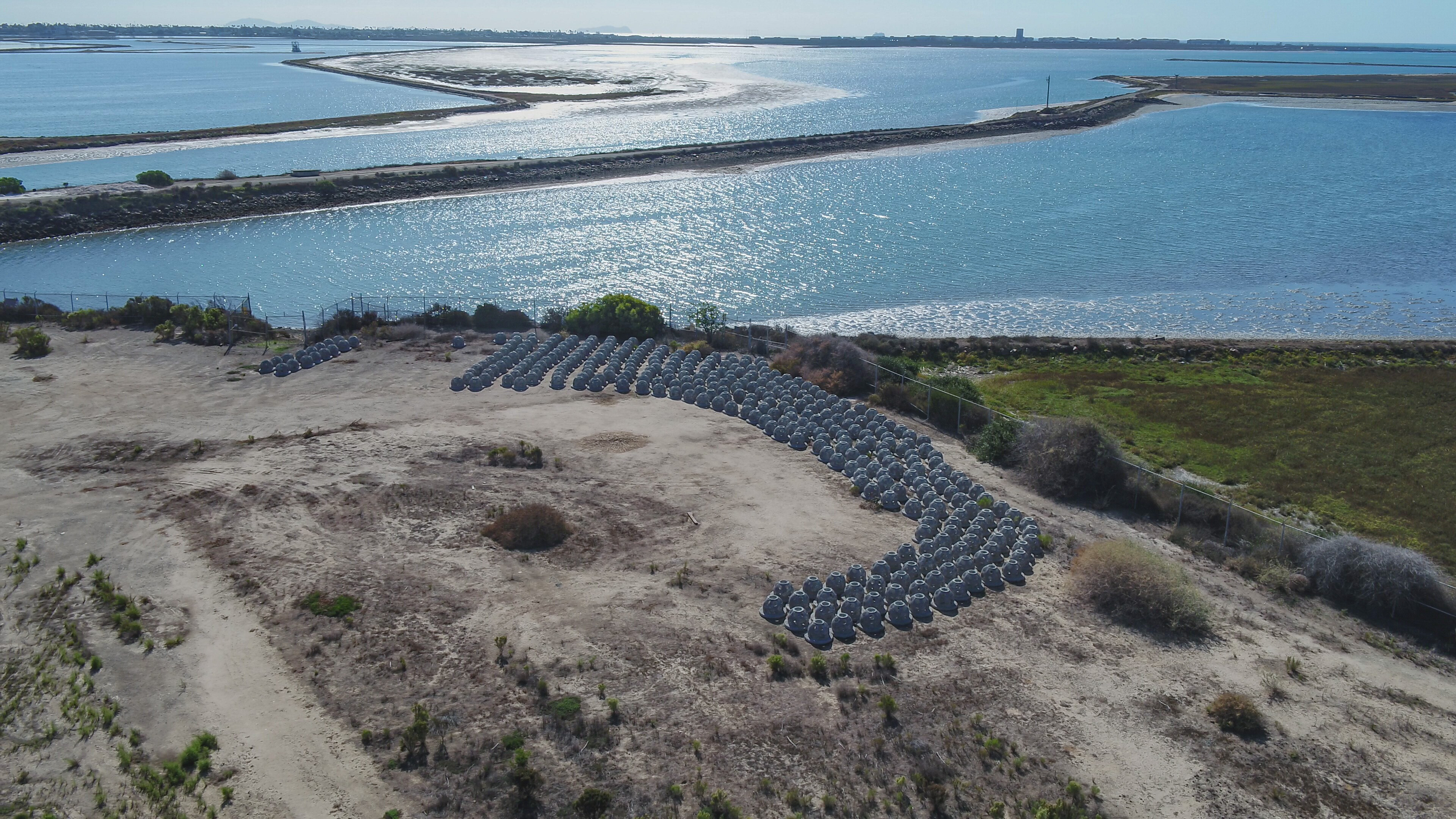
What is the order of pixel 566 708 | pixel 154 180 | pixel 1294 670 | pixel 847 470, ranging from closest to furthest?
pixel 566 708
pixel 1294 670
pixel 847 470
pixel 154 180

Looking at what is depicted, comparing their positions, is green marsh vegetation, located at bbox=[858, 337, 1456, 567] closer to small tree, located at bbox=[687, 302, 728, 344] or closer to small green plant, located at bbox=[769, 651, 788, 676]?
small tree, located at bbox=[687, 302, 728, 344]

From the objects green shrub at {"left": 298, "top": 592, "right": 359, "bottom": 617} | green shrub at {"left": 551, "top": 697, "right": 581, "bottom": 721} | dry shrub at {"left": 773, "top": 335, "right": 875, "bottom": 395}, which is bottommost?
green shrub at {"left": 551, "top": 697, "right": 581, "bottom": 721}

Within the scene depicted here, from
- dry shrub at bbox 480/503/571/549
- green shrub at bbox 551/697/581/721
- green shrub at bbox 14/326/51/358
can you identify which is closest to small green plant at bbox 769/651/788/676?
green shrub at bbox 551/697/581/721

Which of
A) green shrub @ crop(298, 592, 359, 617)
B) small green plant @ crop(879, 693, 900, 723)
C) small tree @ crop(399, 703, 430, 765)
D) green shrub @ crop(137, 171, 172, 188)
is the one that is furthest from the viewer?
green shrub @ crop(137, 171, 172, 188)

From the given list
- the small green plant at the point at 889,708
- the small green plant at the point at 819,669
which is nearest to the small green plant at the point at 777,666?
the small green plant at the point at 819,669

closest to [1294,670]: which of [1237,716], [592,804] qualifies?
[1237,716]

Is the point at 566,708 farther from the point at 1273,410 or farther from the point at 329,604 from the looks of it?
the point at 1273,410

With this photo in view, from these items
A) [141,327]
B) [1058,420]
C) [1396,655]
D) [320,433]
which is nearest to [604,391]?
[320,433]
